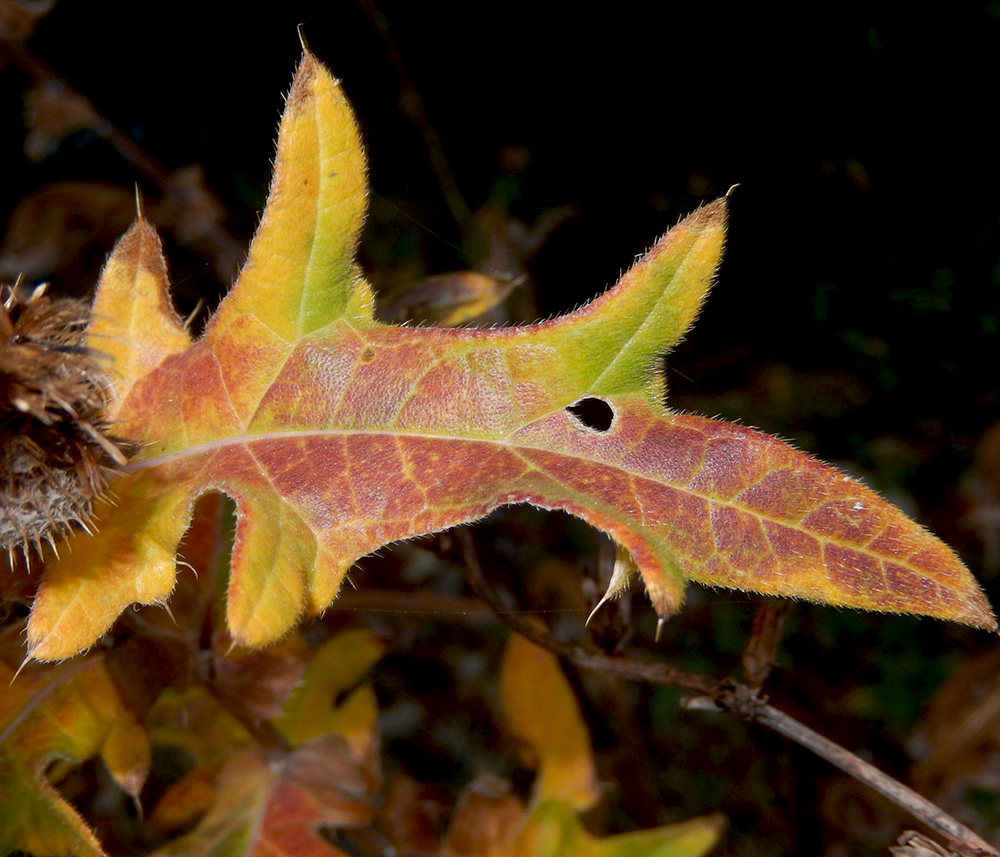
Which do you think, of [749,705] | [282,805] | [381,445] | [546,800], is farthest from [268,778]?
[749,705]

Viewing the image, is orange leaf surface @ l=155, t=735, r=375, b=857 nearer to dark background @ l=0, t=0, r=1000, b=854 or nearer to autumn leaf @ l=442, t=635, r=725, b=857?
autumn leaf @ l=442, t=635, r=725, b=857

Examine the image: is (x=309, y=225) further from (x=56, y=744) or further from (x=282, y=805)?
(x=282, y=805)

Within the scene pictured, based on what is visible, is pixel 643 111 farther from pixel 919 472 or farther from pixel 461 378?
pixel 919 472

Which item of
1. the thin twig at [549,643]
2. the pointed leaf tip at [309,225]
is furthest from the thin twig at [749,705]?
the pointed leaf tip at [309,225]

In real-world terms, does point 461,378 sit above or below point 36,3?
below

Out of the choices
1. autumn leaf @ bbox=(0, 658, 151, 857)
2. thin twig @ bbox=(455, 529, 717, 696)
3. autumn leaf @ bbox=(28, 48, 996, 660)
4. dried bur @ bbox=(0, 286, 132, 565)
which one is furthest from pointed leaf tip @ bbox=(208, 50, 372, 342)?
autumn leaf @ bbox=(0, 658, 151, 857)

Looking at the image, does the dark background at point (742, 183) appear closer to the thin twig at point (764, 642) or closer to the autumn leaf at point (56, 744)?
the thin twig at point (764, 642)

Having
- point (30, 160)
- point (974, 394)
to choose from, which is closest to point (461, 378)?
point (30, 160)
